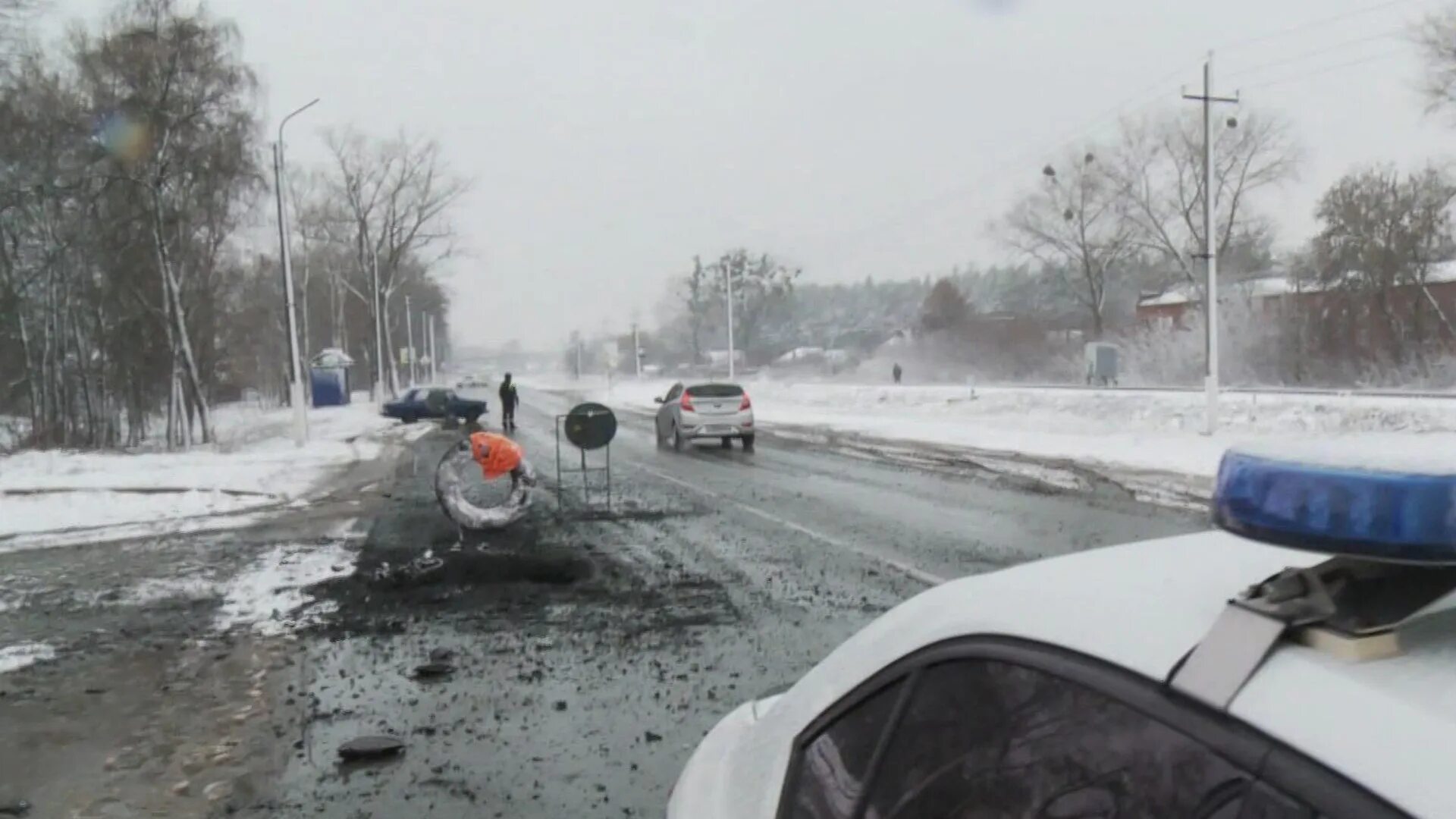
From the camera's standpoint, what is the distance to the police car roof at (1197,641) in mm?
1024

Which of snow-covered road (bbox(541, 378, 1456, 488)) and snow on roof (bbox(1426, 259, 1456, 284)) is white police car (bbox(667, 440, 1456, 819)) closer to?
snow-covered road (bbox(541, 378, 1456, 488))

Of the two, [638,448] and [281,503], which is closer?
[281,503]

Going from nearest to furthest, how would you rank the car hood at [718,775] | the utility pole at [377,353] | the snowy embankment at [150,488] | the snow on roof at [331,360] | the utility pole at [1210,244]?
the car hood at [718,775], the snowy embankment at [150,488], the utility pole at [1210,244], the snow on roof at [331,360], the utility pole at [377,353]

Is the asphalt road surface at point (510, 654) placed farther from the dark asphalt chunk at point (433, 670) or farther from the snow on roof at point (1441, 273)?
the snow on roof at point (1441, 273)

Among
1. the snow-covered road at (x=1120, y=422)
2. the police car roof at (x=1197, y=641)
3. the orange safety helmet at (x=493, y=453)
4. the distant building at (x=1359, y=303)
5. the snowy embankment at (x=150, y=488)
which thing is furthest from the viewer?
the distant building at (x=1359, y=303)

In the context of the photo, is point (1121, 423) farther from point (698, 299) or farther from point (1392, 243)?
point (698, 299)

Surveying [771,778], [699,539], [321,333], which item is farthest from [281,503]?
[321,333]

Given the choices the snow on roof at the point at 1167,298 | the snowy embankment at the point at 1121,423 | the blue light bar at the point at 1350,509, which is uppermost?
the snow on roof at the point at 1167,298

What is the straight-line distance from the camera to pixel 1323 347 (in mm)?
47188

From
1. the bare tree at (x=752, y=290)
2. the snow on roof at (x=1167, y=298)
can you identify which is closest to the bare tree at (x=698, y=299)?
the bare tree at (x=752, y=290)

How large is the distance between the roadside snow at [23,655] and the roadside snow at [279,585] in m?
1.05

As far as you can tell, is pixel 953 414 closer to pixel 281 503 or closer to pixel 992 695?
pixel 281 503

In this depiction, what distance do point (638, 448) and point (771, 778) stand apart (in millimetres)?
22615

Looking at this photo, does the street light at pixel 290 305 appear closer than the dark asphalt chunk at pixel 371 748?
No
